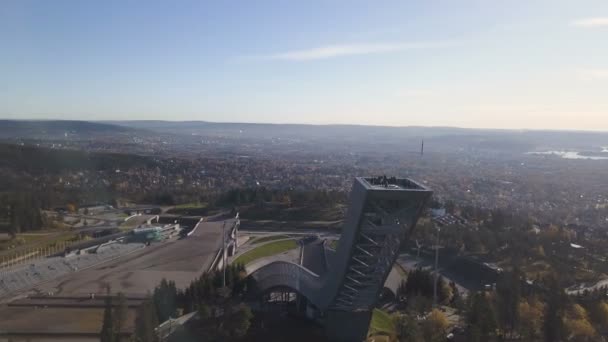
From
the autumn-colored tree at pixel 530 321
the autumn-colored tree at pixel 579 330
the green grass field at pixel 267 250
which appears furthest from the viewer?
the green grass field at pixel 267 250

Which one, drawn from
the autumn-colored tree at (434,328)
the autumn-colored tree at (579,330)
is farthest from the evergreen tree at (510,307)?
the autumn-colored tree at (434,328)

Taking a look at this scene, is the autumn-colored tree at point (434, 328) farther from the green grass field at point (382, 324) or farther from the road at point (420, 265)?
the road at point (420, 265)

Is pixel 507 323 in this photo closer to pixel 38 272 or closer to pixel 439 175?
pixel 38 272

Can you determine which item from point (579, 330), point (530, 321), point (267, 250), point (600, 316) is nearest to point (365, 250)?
point (530, 321)

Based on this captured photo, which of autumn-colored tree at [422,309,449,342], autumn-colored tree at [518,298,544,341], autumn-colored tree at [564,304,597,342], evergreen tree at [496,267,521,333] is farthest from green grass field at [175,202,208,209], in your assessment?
autumn-colored tree at [564,304,597,342]

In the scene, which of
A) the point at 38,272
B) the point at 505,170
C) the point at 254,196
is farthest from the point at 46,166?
the point at 505,170

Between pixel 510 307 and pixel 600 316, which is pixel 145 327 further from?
pixel 600 316

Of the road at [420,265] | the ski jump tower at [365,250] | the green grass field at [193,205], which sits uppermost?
the ski jump tower at [365,250]
